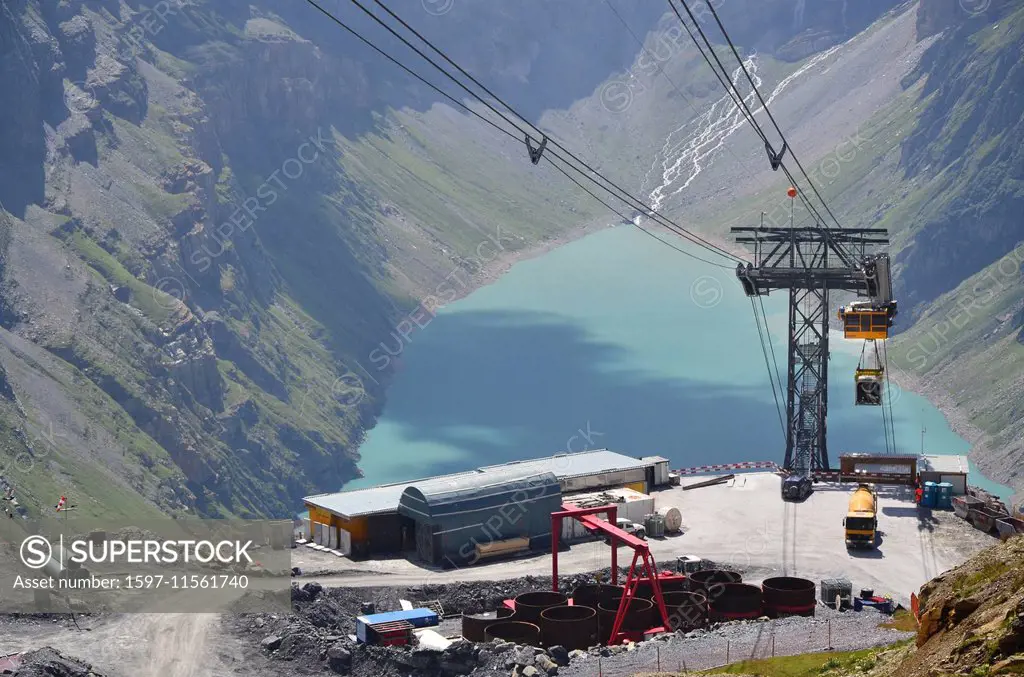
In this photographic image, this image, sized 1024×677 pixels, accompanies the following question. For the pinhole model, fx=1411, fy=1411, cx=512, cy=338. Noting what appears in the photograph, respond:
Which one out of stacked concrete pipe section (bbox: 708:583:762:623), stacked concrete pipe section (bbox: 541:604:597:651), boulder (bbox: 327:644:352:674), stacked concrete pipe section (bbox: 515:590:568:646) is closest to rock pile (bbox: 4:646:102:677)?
boulder (bbox: 327:644:352:674)

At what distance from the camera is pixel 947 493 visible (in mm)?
59094

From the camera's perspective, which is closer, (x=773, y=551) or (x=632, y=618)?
(x=632, y=618)

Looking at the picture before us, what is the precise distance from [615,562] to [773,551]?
9.53m

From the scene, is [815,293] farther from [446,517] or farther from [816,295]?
[446,517]

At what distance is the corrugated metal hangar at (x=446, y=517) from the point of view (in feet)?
174

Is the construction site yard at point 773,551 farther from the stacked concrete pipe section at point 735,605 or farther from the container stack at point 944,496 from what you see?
the stacked concrete pipe section at point 735,605

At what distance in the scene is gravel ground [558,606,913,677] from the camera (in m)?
38.6

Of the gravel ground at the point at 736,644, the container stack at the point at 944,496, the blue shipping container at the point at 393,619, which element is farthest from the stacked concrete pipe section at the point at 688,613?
the container stack at the point at 944,496

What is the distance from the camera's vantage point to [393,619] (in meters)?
44.4

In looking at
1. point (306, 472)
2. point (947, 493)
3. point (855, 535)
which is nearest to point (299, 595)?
point (855, 535)

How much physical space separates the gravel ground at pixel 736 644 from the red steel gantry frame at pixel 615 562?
6.67 ft

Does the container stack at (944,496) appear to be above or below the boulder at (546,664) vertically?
above

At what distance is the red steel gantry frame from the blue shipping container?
5.13 metres

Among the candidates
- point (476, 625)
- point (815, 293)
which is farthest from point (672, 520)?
point (815, 293)
